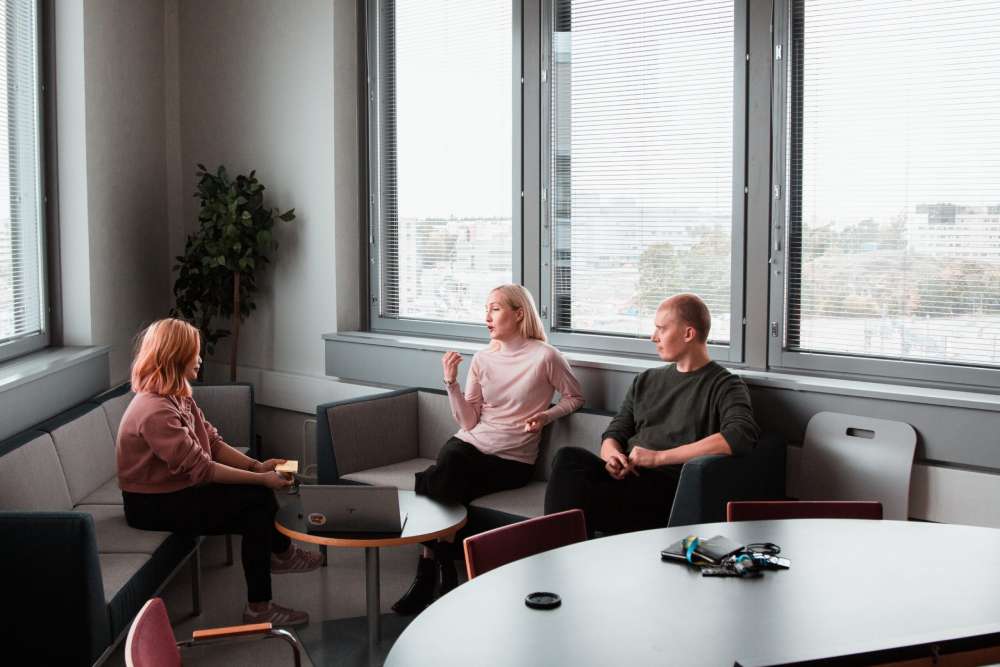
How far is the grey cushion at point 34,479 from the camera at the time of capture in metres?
3.64

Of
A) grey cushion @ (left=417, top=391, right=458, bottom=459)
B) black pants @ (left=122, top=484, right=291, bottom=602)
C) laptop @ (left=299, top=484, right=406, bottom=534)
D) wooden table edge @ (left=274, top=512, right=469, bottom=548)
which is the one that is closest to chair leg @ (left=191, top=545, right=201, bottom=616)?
black pants @ (left=122, top=484, right=291, bottom=602)

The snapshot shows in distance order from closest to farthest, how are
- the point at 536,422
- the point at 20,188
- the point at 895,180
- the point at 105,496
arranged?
the point at 895,180, the point at 105,496, the point at 536,422, the point at 20,188

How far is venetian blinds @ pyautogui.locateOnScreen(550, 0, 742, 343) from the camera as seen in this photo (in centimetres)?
464

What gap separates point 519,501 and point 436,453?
2.94ft

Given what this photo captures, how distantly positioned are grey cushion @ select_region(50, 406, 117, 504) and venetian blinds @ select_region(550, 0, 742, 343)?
224 centimetres

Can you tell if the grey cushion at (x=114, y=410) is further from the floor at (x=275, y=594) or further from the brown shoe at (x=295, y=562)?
the brown shoe at (x=295, y=562)

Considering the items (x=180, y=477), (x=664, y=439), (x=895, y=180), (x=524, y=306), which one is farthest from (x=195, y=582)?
(x=895, y=180)

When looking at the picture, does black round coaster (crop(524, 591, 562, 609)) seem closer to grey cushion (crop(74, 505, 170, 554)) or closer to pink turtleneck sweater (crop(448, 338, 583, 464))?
grey cushion (crop(74, 505, 170, 554))

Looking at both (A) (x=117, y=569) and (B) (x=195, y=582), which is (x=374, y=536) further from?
(B) (x=195, y=582)

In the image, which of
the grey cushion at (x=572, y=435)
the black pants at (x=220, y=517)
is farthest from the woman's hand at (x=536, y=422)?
the black pants at (x=220, y=517)

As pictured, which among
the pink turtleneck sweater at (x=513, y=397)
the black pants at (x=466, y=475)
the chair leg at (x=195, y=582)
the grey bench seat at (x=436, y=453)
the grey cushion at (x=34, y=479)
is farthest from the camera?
the pink turtleneck sweater at (x=513, y=397)

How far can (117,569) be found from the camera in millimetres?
3578

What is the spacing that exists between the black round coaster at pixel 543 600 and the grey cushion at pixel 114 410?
3123 millimetres

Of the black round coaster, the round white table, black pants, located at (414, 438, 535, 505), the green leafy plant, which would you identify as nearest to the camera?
the round white table
